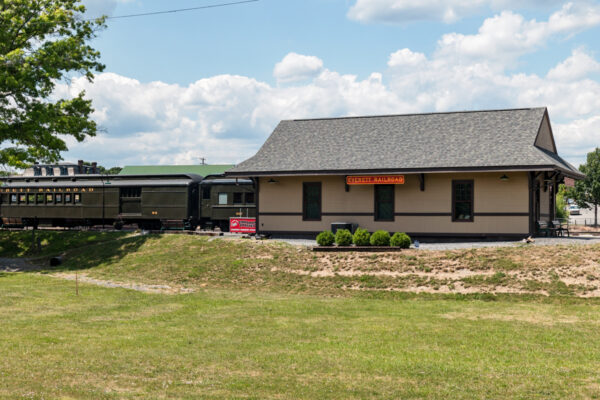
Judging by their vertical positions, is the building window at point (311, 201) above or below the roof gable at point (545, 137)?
below

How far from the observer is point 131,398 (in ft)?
23.7

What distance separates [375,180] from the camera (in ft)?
85.2

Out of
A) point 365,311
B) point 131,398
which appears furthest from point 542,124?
point 131,398

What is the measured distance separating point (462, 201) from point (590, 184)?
32.2 m

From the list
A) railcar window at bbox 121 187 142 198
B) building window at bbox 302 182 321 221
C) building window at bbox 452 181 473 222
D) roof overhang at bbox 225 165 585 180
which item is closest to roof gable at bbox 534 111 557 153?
roof overhang at bbox 225 165 585 180

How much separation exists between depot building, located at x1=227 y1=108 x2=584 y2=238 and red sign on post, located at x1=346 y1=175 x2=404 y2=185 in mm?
47

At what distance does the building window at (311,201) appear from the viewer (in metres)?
27.6

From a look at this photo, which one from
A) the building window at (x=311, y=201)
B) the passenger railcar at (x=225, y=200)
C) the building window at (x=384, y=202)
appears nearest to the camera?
the building window at (x=384, y=202)

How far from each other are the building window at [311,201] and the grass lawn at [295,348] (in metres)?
11.1

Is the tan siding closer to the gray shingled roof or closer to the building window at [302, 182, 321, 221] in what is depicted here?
the building window at [302, 182, 321, 221]

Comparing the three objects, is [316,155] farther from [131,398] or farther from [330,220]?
[131,398]

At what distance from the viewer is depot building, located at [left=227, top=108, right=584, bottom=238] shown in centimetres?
2456

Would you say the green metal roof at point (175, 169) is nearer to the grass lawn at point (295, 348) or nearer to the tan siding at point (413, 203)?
the tan siding at point (413, 203)

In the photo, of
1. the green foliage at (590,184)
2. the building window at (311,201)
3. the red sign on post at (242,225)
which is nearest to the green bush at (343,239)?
the building window at (311,201)
